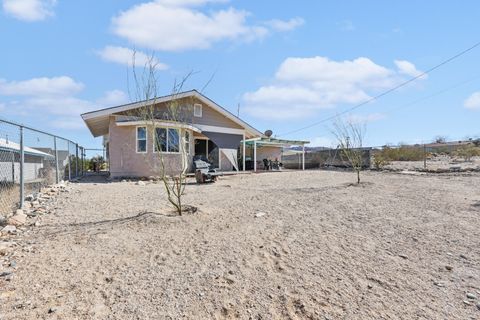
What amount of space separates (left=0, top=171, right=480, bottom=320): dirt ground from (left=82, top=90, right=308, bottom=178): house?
6.72 m

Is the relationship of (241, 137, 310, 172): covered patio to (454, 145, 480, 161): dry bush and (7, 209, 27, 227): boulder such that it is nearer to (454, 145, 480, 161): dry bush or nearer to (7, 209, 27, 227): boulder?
(454, 145, 480, 161): dry bush

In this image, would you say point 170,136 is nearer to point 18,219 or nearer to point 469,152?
point 18,219

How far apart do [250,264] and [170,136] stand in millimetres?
12485

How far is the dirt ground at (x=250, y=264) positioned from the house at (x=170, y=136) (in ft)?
22.0

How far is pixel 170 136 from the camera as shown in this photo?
1574 centimetres

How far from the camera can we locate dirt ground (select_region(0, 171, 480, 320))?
3086 millimetres

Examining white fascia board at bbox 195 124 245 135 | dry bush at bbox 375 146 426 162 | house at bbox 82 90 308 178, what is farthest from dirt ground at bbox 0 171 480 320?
dry bush at bbox 375 146 426 162

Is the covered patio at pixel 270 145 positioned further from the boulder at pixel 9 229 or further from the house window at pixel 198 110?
the boulder at pixel 9 229

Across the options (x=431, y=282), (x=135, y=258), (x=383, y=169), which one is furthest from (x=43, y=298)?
(x=383, y=169)

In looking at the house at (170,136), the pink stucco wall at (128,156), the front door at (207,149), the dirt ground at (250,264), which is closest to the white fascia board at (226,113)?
the house at (170,136)

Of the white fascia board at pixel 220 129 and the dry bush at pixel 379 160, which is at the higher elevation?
the white fascia board at pixel 220 129

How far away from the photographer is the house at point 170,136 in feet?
48.9

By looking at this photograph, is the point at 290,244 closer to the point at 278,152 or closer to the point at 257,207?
the point at 257,207

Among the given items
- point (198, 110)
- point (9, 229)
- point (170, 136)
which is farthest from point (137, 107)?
point (9, 229)
